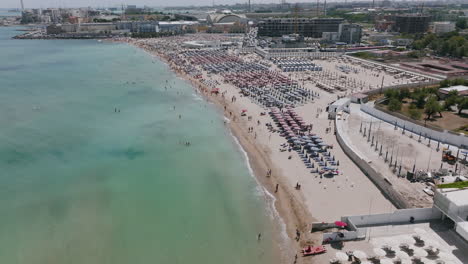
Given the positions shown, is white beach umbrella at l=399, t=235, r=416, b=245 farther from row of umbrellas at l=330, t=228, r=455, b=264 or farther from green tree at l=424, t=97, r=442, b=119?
green tree at l=424, t=97, r=442, b=119

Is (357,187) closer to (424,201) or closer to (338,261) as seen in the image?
(424,201)

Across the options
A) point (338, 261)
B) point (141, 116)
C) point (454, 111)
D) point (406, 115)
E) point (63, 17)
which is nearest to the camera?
point (338, 261)

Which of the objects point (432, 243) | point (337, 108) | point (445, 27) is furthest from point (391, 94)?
point (445, 27)

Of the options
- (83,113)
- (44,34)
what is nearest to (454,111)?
(83,113)

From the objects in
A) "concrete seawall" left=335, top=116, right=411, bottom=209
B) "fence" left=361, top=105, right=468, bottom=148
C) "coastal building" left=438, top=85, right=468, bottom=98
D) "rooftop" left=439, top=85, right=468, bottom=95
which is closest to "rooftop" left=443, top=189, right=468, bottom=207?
"concrete seawall" left=335, top=116, right=411, bottom=209

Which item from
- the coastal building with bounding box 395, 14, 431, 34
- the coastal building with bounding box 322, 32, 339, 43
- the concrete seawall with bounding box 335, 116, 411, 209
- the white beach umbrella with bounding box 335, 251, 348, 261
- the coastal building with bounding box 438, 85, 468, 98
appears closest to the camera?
the white beach umbrella with bounding box 335, 251, 348, 261

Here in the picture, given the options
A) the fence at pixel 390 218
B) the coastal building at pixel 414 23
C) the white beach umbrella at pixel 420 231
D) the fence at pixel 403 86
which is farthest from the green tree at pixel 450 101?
the coastal building at pixel 414 23
